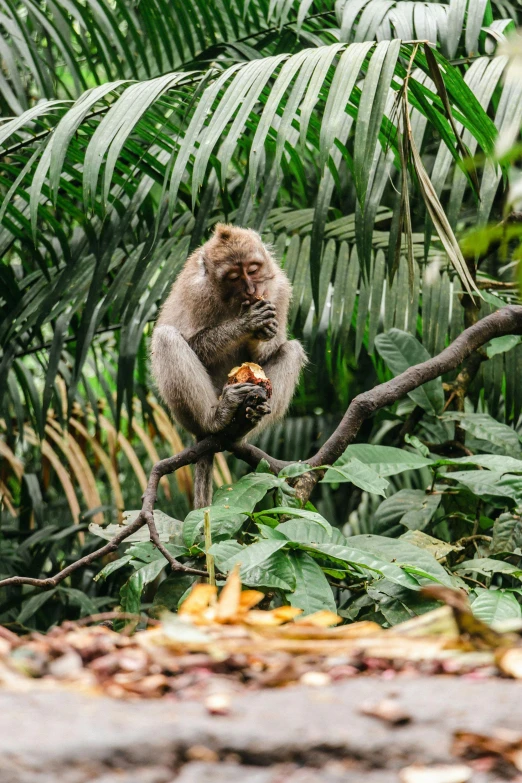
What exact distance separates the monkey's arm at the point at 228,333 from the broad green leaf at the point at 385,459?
992 mm

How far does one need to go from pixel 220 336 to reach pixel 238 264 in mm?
414

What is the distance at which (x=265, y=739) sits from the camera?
50.7 inches

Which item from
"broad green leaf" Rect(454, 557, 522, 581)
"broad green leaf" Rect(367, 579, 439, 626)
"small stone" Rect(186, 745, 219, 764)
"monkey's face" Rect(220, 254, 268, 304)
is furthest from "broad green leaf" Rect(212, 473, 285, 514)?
"small stone" Rect(186, 745, 219, 764)

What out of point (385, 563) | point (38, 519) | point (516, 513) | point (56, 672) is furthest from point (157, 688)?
point (38, 519)

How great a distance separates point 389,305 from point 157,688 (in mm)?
3865

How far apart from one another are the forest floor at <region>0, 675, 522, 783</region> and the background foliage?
59.7 inches

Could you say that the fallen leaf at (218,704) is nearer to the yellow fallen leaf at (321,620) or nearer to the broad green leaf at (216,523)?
the yellow fallen leaf at (321,620)

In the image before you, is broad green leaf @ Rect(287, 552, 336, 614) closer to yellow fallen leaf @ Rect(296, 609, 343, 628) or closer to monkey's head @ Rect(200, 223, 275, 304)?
yellow fallen leaf @ Rect(296, 609, 343, 628)

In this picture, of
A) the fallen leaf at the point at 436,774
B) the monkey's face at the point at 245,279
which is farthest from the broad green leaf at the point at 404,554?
the monkey's face at the point at 245,279

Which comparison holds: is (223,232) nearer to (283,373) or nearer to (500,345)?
(283,373)

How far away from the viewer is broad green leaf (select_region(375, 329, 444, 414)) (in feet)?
15.2

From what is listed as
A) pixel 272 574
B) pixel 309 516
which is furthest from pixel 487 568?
pixel 272 574

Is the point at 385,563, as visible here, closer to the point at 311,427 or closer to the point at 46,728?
the point at 46,728

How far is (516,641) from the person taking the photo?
5.83 ft
